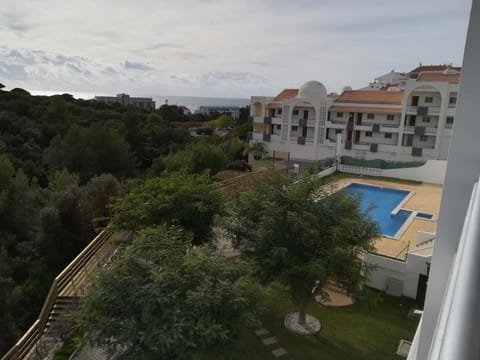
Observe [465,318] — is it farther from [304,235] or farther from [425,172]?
[425,172]

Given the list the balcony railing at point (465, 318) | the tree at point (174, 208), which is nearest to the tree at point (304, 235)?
the tree at point (174, 208)

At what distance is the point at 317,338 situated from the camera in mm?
8945

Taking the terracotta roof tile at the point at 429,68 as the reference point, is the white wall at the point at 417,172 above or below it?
below

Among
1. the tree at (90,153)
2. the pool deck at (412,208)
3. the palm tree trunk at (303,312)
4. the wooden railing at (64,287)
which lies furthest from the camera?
the tree at (90,153)

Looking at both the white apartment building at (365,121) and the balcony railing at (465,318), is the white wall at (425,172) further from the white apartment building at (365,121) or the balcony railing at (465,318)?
the balcony railing at (465,318)

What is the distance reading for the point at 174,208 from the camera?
10.7 m

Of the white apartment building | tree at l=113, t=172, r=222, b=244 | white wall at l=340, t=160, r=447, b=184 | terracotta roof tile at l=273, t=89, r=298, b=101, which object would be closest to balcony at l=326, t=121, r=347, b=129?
the white apartment building

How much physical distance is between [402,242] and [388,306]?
4.55 metres

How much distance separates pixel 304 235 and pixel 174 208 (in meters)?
4.37

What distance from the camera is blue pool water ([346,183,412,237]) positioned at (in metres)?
17.6

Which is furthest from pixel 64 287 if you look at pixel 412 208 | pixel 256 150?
pixel 256 150

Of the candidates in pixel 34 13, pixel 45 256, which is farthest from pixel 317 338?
pixel 45 256

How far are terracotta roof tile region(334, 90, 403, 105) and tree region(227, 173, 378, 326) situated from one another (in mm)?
27002

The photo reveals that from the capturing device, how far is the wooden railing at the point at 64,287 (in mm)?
8201
